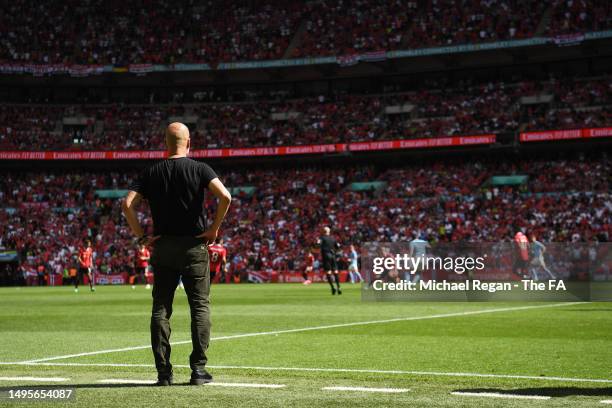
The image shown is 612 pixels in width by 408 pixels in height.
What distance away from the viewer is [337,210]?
56438 mm

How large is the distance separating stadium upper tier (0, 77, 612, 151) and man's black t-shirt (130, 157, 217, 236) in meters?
49.5

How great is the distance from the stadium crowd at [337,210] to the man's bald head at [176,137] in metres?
39.5

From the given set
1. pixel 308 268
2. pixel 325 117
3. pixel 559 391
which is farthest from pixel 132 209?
pixel 325 117

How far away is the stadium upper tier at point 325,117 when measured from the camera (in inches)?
2238

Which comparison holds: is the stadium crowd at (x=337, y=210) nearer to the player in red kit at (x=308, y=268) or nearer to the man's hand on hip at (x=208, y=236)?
the player in red kit at (x=308, y=268)

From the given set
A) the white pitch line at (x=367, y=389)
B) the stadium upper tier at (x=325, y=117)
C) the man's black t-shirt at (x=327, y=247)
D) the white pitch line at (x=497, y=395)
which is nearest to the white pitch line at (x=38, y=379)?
the white pitch line at (x=367, y=389)

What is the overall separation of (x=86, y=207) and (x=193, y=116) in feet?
38.5

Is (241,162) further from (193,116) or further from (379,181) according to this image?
(379,181)

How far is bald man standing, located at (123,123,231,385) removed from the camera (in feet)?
25.1

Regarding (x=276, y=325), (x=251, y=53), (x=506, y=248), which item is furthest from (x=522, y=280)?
(x=251, y=53)

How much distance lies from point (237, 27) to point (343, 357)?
60.8m

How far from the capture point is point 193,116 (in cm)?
6750

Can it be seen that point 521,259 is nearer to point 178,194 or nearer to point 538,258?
point 538,258

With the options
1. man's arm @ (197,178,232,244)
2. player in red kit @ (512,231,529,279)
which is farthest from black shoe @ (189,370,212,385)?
player in red kit @ (512,231,529,279)
